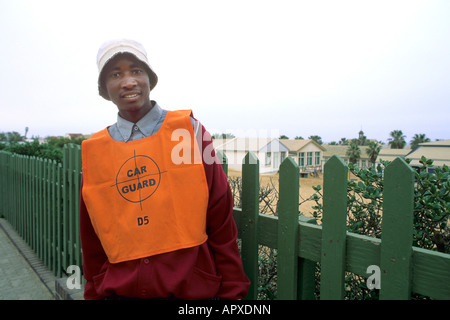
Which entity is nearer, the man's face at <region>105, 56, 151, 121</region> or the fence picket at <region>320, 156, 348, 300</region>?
the fence picket at <region>320, 156, 348, 300</region>

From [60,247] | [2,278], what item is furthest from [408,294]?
[2,278]

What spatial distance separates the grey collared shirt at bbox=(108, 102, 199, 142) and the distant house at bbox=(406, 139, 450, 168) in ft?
4.48

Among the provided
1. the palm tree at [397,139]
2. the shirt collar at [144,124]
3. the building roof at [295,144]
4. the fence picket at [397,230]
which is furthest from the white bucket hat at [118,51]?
the palm tree at [397,139]

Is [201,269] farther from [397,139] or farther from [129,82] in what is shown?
[397,139]

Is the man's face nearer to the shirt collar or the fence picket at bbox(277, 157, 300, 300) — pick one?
the shirt collar

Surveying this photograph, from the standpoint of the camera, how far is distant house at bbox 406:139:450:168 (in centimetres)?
196

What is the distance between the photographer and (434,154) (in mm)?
2061

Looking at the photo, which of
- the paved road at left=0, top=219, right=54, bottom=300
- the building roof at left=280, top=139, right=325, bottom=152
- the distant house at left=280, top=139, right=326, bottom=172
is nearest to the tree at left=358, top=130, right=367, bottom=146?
the distant house at left=280, top=139, right=326, bottom=172

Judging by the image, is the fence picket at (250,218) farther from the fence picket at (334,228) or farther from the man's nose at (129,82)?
the man's nose at (129,82)

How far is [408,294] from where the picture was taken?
4.39 feet

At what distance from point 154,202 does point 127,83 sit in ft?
2.11

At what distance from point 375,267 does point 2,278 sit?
16.9 ft

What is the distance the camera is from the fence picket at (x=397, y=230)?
131 centimetres

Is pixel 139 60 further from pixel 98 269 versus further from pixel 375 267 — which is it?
pixel 375 267
